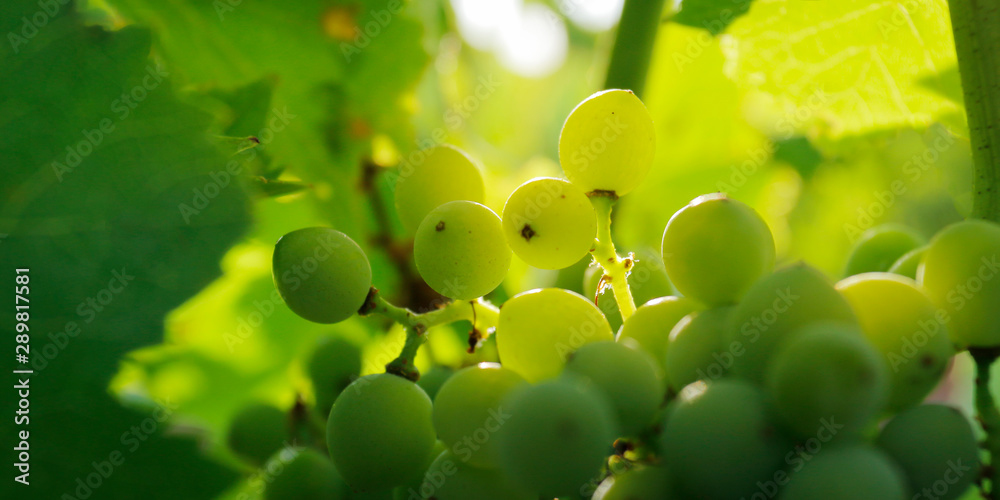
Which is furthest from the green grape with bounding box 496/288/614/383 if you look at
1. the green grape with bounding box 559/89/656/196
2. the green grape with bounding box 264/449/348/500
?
the green grape with bounding box 264/449/348/500

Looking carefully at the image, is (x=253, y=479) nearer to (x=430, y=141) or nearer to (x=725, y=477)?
(x=725, y=477)

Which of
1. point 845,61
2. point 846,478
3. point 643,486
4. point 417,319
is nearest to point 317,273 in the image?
point 417,319

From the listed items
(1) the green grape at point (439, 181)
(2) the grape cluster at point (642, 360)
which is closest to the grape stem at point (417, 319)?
(2) the grape cluster at point (642, 360)

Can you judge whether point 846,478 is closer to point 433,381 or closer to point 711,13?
point 433,381

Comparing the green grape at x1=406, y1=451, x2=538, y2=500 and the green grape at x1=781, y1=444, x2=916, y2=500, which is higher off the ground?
the green grape at x1=781, y1=444, x2=916, y2=500

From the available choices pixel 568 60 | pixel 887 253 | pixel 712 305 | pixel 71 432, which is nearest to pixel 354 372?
pixel 71 432

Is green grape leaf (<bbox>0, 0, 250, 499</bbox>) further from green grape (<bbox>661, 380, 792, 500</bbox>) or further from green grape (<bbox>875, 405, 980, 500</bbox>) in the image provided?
green grape (<bbox>875, 405, 980, 500</bbox>)

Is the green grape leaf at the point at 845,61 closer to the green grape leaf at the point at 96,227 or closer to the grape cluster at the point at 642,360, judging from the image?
the grape cluster at the point at 642,360
